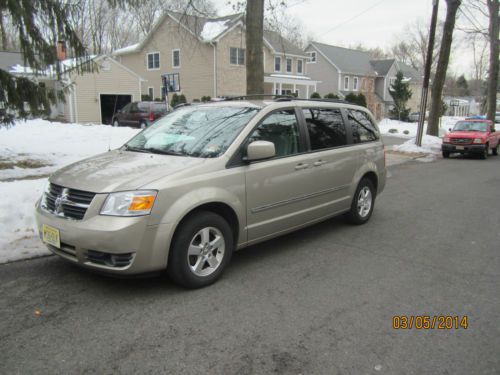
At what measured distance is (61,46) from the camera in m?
9.30

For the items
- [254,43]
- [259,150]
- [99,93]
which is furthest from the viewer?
[99,93]

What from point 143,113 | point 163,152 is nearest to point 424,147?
point 143,113

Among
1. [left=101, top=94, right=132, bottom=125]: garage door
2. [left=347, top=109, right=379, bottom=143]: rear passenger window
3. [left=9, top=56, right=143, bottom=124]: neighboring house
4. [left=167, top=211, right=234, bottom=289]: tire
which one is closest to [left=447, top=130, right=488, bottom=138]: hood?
[left=347, top=109, right=379, bottom=143]: rear passenger window

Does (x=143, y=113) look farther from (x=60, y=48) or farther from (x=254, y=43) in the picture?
(x=254, y=43)

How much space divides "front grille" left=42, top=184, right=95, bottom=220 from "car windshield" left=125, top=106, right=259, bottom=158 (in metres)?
1.03

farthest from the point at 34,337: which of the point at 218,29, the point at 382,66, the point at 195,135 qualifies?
the point at 382,66

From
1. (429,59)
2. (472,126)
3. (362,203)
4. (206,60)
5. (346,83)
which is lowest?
(362,203)

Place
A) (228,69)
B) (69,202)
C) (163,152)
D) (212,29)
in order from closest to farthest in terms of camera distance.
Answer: (69,202), (163,152), (228,69), (212,29)

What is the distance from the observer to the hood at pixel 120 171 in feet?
12.1

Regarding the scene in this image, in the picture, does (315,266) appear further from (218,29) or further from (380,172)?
(218,29)

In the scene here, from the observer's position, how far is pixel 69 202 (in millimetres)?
3760

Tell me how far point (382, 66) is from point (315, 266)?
54.6 metres

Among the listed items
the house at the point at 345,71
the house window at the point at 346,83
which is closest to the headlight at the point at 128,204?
the house at the point at 345,71

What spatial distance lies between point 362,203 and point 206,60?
27474 mm
